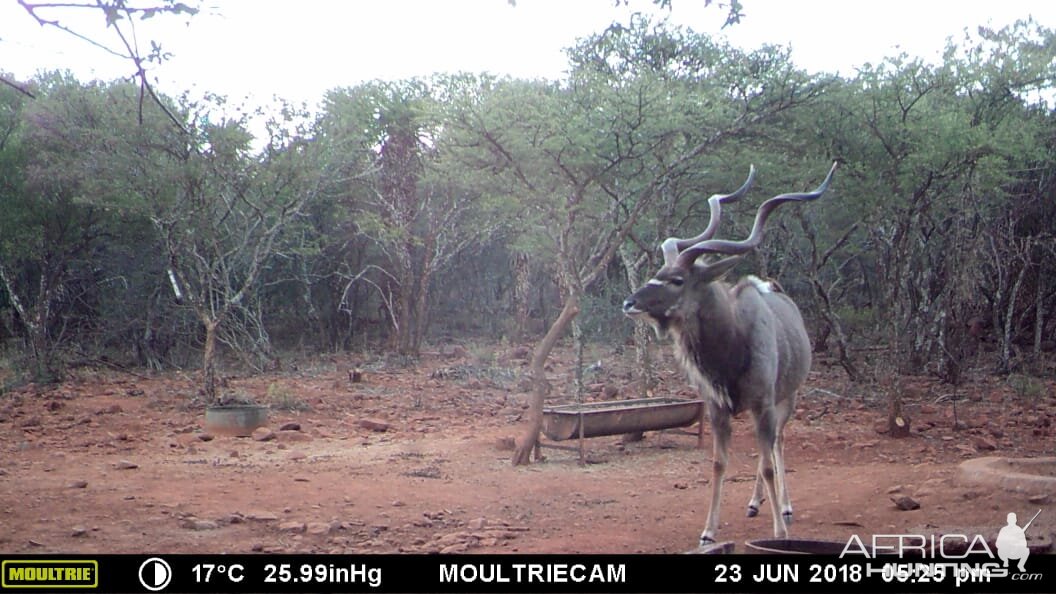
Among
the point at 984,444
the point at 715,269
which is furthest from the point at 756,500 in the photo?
the point at 984,444

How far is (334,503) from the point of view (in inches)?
310

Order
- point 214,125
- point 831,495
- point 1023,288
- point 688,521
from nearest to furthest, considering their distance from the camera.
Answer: point 688,521 < point 831,495 < point 214,125 < point 1023,288

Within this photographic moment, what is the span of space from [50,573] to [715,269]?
4335 mm

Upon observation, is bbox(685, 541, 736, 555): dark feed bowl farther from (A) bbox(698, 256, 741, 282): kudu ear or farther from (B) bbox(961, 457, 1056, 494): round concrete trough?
(B) bbox(961, 457, 1056, 494): round concrete trough

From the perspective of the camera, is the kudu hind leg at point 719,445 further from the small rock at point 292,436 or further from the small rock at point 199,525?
the small rock at point 292,436

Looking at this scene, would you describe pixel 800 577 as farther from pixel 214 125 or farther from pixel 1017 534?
pixel 214 125

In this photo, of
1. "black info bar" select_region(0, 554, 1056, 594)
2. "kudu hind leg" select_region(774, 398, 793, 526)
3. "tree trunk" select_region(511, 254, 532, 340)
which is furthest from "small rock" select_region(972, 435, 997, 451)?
"tree trunk" select_region(511, 254, 532, 340)

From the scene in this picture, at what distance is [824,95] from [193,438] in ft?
29.2

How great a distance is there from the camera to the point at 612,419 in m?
10.7

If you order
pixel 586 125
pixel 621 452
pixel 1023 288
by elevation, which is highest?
pixel 586 125

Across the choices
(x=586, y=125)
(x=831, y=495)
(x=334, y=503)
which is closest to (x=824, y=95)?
(x=586, y=125)

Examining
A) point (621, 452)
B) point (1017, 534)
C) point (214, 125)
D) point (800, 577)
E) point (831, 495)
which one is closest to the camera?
point (800, 577)

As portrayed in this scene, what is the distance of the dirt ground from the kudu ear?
5.68 feet

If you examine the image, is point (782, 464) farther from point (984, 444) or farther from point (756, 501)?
point (984, 444)
